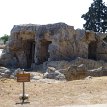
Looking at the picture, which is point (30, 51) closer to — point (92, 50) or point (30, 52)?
point (30, 52)

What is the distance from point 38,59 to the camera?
1216 inches

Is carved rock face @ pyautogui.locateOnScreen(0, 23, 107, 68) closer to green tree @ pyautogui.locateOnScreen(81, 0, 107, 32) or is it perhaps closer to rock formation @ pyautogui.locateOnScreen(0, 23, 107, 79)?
rock formation @ pyautogui.locateOnScreen(0, 23, 107, 79)

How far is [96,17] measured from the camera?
50.8 meters

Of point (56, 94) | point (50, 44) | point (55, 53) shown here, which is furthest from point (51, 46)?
point (56, 94)

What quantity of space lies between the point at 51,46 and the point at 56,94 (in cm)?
1770

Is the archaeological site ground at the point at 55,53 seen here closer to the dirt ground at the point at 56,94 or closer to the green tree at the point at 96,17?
the dirt ground at the point at 56,94

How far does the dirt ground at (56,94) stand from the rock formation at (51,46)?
571 inches

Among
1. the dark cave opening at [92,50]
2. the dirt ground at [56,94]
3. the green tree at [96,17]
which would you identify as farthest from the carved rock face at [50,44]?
the green tree at [96,17]

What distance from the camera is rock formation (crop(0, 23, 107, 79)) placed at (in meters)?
29.3

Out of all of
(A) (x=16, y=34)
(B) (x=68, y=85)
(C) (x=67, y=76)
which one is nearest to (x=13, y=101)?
(B) (x=68, y=85)

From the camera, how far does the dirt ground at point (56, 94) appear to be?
10.5 metres

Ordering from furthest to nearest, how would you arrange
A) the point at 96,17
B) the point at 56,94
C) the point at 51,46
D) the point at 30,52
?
the point at 96,17 → the point at 30,52 → the point at 51,46 → the point at 56,94

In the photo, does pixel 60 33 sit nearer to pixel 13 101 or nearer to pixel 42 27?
pixel 42 27

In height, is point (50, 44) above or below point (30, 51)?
above
